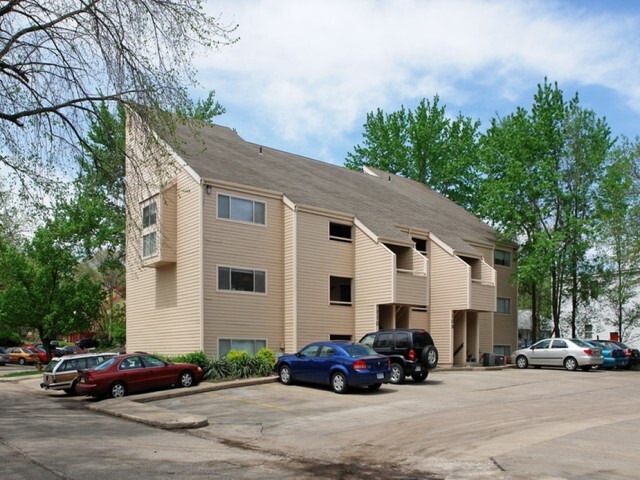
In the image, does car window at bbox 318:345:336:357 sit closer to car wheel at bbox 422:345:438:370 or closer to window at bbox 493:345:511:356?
car wheel at bbox 422:345:438:370

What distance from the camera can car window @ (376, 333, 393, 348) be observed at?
75.8 feet

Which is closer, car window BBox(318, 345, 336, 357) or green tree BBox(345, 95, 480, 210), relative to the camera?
car window BBox(318, 345, 336, 357)

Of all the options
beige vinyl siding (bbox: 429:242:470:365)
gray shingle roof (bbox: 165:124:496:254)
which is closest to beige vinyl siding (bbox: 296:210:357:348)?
gray shingle roof (bbox: 165:124:496:254)

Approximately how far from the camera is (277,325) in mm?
27969

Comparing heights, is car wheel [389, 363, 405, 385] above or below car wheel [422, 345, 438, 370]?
below

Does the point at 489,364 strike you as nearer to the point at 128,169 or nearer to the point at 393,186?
the point at 393,186

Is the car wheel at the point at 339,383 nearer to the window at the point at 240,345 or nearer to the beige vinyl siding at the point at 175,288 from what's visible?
the window at the point at 240,345

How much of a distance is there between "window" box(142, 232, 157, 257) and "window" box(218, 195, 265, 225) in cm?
354

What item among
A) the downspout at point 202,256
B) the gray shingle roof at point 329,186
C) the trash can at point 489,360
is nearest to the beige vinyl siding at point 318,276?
the gray shingle roof at point 329,186

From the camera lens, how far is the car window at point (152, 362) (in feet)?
70.2

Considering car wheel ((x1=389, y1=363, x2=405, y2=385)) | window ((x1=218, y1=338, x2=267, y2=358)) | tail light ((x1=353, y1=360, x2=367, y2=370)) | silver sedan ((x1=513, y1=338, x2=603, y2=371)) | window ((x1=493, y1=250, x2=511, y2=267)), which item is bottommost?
silver sedan ((x1=513, y1=338, x2=603, y2=371))


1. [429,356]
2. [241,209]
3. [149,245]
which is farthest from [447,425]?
[149,245]

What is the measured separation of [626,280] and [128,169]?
3258 cm

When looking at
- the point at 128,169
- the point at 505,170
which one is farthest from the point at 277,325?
the point at 505,170
